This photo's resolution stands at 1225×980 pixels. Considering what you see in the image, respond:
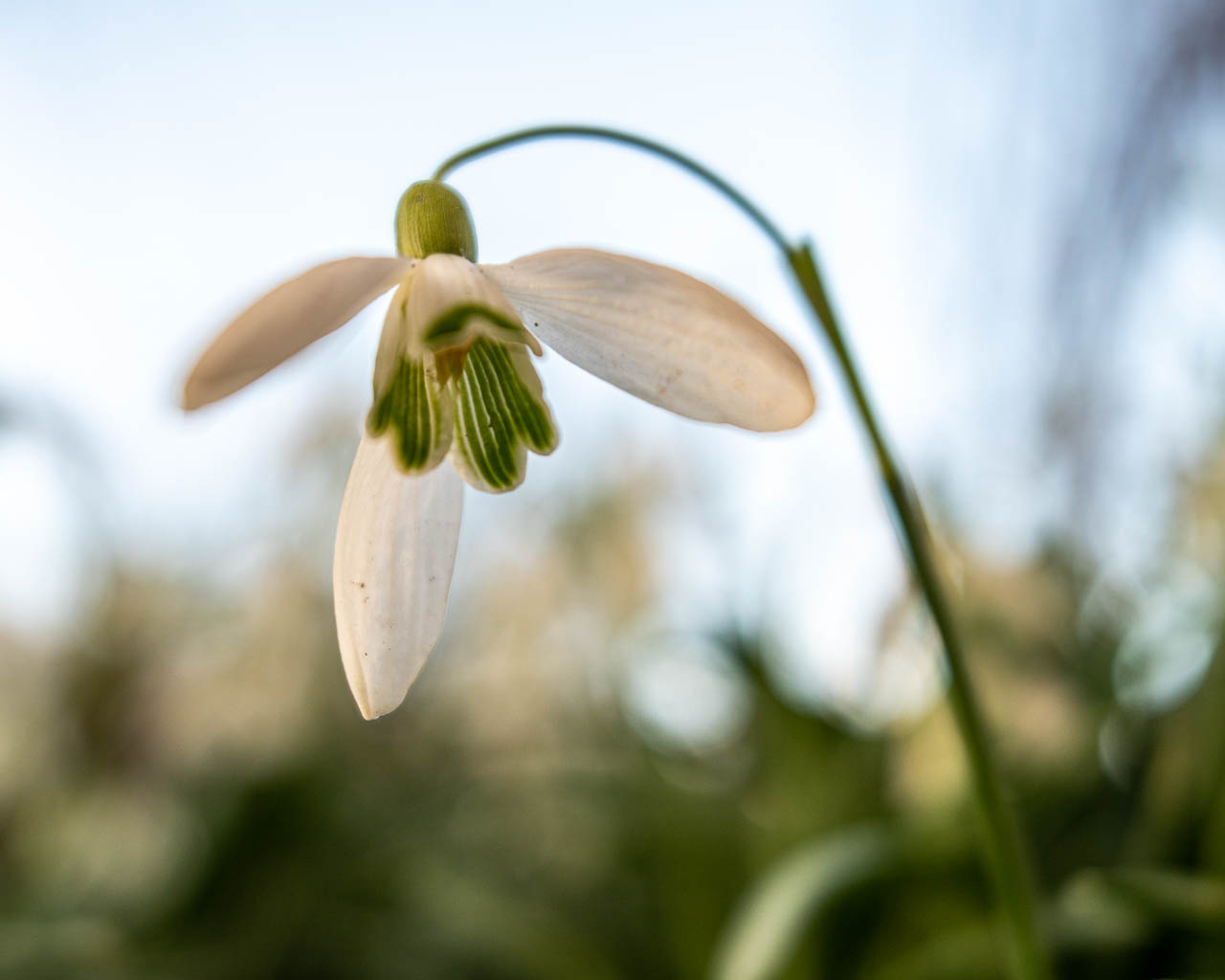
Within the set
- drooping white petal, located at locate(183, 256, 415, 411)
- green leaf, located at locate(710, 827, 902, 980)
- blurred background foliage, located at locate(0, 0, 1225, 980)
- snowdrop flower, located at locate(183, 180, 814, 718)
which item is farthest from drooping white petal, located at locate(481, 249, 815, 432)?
green leaf, located at locate(710, 827, 902, 980)

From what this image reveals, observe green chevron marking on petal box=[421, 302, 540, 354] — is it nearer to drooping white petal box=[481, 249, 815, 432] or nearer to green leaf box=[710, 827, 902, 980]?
drooping white petal box=[481, 249, 815, 432]

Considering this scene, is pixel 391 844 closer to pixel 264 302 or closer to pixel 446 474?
pixel 446 474

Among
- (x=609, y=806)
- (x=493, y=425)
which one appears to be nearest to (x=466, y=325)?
(x=493, y=425)

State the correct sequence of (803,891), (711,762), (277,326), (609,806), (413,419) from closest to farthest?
(277,326) → (413,419) → (803,891) → (609,806) → (711,762)

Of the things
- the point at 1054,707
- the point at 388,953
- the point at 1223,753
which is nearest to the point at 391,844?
the point at 388,953

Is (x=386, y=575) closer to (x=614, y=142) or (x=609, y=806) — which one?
(x=614, y=142)

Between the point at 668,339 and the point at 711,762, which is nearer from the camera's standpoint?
the point at 668,339

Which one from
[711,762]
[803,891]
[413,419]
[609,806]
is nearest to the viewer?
[413,419]
